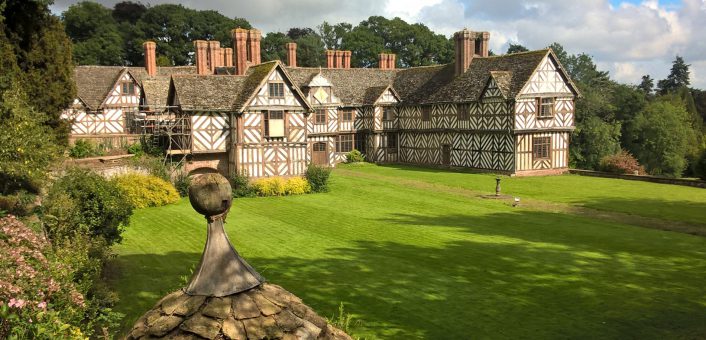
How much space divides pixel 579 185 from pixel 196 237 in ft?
73.4

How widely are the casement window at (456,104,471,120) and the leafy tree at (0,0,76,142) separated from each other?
25.7 metres

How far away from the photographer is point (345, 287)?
46.1 feet

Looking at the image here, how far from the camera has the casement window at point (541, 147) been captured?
37.2 metres

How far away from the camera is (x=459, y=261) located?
1628cm

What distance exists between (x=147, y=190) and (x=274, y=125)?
7.88 metres

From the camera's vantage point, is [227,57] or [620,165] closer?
[620,165]

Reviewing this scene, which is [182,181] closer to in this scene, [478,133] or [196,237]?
[196,237]

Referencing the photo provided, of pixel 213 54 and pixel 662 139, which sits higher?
pixel 213 54

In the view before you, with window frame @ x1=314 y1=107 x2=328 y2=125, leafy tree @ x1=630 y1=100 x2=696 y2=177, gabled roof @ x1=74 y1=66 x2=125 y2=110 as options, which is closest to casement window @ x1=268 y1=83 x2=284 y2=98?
window frame @ x1=314 y1=107 x2=328 y2=125

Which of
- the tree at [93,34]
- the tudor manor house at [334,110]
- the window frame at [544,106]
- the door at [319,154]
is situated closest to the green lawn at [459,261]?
the tudor manor house at [334,110]

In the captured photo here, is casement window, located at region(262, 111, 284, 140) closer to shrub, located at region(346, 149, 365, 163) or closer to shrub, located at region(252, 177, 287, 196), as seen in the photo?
shrub, located at region(252, 177, 287, 196)

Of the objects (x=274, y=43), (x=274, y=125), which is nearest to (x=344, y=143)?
(x=274, y=125)

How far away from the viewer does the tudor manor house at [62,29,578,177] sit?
3025cm

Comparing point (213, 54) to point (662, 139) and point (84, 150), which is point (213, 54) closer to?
point (84, 150)
